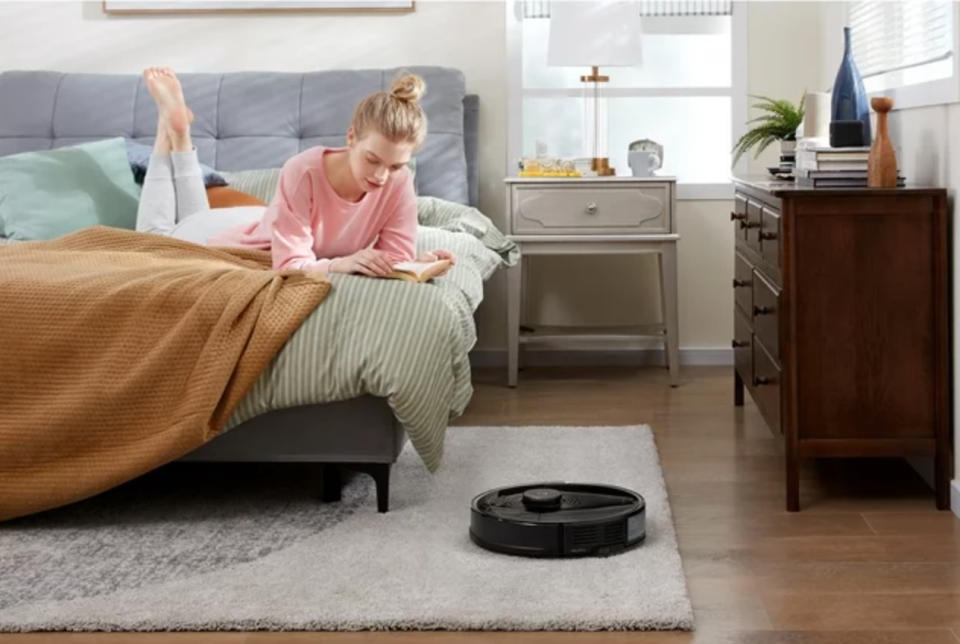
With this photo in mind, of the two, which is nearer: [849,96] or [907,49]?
[849,96]

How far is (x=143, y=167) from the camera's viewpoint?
174 inches

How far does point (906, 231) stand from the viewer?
301 cm

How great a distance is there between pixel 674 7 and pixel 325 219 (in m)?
2.15

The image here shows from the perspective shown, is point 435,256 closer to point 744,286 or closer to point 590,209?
point 744,286

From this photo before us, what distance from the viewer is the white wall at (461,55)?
5000 mm

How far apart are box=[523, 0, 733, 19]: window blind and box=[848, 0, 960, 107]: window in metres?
0.77

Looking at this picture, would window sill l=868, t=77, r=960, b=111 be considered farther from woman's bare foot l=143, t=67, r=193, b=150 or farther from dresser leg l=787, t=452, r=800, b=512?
woman's bare foot l=143, t=67, r=193, b=150

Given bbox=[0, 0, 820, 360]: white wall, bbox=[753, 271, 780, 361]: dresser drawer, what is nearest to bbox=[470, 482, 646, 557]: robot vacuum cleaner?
bbox=[753, 271, 780, 361]: dresser drawer

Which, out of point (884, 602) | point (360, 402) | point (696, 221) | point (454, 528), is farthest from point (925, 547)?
point (696, 221)

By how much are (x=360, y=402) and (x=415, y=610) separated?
0.67 m

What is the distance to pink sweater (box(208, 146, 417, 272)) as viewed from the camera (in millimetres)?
3197

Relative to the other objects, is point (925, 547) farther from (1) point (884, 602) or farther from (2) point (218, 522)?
(2) point (218, 522)

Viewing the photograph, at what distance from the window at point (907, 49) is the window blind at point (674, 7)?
769 millimetres

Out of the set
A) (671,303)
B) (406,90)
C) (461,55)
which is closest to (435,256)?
(406,90)
